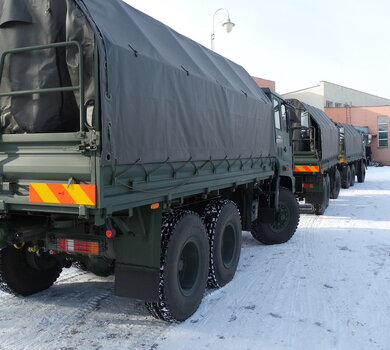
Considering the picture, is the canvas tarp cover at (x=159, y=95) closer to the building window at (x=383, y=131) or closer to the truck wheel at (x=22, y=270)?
the truck wheel at (x=22, y=270)

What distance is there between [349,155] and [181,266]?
1338 centimetres

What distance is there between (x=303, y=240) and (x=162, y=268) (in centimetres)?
462

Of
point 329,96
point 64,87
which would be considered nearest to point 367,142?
point 329,96

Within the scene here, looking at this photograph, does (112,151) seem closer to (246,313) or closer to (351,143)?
(246,313)

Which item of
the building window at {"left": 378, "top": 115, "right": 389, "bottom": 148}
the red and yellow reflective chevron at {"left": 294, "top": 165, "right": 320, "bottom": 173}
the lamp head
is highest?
the lamp head

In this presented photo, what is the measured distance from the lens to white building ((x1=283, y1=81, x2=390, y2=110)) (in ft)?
137

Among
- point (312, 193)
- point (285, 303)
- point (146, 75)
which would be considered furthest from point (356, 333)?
point (312, 193)

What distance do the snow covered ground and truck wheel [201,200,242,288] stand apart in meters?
0.19

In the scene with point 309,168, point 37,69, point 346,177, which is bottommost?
point 346,177

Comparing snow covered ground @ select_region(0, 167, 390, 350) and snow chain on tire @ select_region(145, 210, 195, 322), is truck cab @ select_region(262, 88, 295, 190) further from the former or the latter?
snow chain on tire @ select_region(145, 210, 195, 322)

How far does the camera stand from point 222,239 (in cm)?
500

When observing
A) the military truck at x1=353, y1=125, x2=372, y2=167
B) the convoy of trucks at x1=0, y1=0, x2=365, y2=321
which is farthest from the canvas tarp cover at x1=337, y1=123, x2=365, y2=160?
the convoy of trucks at x1=0, y1=0, x2=365, y2=321

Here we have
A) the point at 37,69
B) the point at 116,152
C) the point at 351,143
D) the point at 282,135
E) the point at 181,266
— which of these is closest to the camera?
the point at 116,152

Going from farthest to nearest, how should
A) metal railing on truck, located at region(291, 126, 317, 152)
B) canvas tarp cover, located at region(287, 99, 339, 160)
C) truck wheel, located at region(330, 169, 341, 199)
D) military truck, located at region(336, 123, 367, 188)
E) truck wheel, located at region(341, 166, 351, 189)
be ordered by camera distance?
truck wheel, located at region(341, 166, 351, 189), military truck, located at region(336, 123, 367, 188), truck wheel, located at region(330, 169, 341, 199), metal railing on truck, located at region(291, 126, 317, 152), canvas tarp cover, located at region(287, 99, 339, 160)
